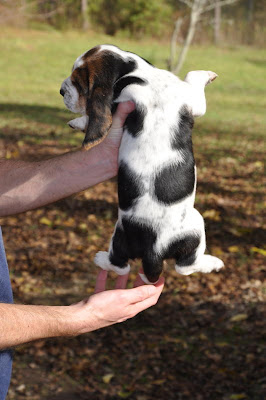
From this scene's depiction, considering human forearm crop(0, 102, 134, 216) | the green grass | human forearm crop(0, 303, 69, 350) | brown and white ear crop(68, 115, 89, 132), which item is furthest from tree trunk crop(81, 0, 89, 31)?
human forearm crop(0, 303, 69, 350)

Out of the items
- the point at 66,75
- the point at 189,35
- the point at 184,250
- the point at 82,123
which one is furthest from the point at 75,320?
the point at 66,75

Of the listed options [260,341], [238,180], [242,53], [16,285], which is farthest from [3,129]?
[242,53]

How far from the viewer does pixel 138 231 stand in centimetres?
258

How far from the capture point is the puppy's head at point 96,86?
2498 millimetres

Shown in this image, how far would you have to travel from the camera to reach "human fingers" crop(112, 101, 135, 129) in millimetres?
2564

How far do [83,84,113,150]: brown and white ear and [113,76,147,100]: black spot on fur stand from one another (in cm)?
9

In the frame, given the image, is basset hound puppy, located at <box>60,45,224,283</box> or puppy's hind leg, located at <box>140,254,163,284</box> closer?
basset hound puppy, located at <box>60,45,224,283</box>

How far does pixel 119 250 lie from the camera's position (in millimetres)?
2691

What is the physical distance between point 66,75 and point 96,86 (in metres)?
19.4

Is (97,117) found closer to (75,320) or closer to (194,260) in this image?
(194,260)

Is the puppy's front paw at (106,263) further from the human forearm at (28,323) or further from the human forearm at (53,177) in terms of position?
the human forearm at (53,177)

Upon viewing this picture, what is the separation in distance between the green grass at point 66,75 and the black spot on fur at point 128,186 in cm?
1059

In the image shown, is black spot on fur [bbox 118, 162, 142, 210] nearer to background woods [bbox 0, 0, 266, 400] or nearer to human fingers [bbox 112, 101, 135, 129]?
human fingers [bbox 112, 101, 135, 129]

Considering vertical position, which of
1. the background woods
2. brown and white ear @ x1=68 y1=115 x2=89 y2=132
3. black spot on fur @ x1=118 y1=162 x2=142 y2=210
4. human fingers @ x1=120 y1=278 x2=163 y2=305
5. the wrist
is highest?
brown and white ear @ x1=68 y1=115 x2=89 y2=132
